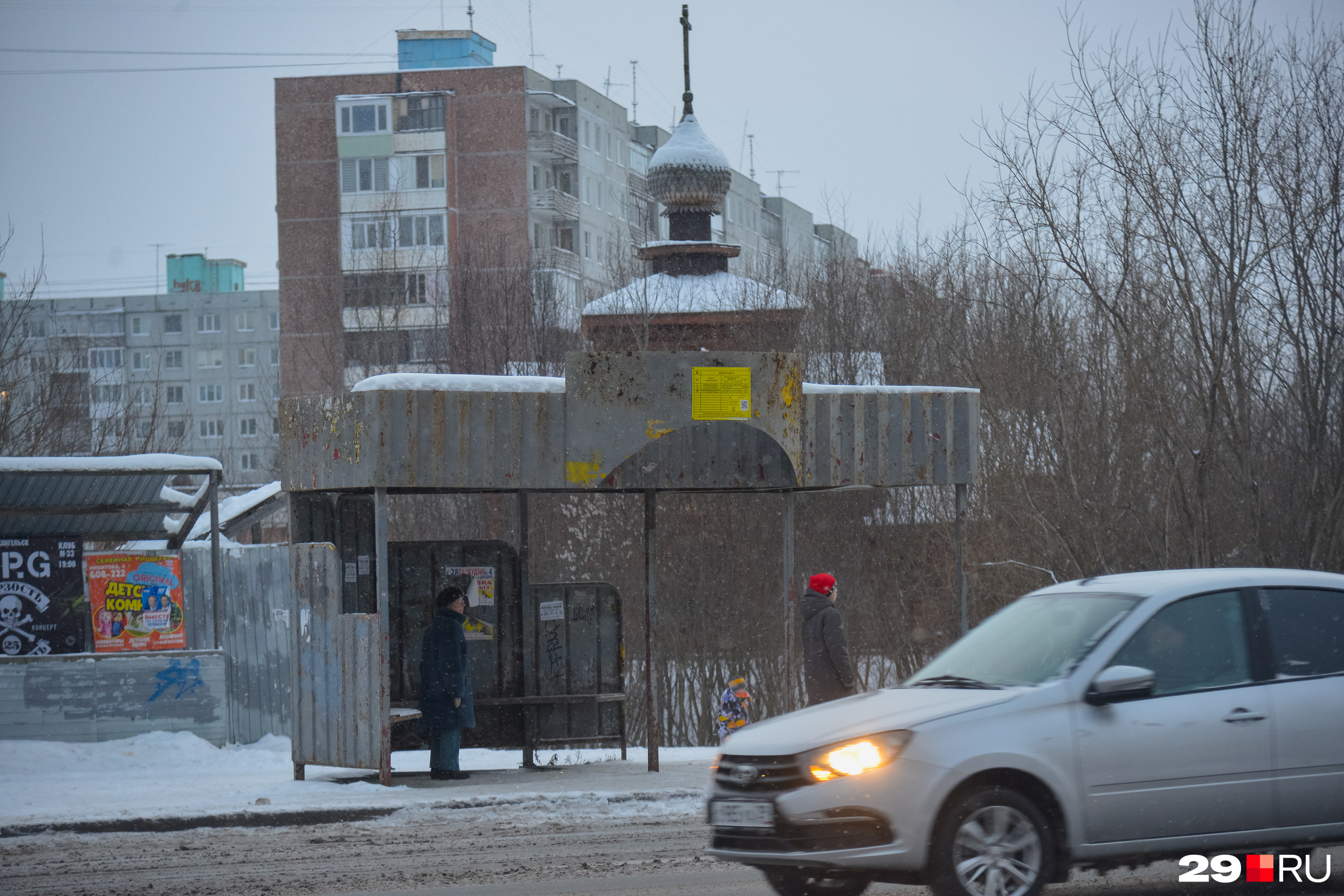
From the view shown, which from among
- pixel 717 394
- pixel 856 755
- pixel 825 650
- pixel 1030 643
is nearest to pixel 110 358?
pixel 717 394

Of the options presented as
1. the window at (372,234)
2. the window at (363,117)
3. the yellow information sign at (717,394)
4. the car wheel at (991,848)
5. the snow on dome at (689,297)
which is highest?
the window at (363,117)

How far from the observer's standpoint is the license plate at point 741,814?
653cm

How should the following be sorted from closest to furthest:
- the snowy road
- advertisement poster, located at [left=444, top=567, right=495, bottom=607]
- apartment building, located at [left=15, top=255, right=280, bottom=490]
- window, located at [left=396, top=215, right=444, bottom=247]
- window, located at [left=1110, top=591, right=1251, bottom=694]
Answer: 1. window, located at [left=1110, top=591, right=1251, bottom=694]
2. the snowy road
3. advertisement poster, located at [left=444, top=567, right=495, bottom=607]
4. window, located at [left=396, top=215, right=444, bottom=247]
5. apartment building, located at [left=15, top=255, right=280, bottom=490]

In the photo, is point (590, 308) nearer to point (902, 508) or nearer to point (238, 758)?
point (902, 508)

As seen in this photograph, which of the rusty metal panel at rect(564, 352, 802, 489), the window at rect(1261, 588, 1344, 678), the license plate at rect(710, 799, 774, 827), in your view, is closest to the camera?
the license plate at rect(710, 799, 774, 827)

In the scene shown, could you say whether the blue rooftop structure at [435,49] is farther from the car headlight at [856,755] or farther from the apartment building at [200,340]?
the car headlight at [856,755]

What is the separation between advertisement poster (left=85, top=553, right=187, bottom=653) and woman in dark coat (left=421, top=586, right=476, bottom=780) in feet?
13.3

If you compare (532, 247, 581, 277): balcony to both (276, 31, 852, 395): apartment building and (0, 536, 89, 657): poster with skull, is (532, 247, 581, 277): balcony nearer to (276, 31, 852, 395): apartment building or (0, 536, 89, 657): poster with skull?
(276, 31, 852, 395): apartment building

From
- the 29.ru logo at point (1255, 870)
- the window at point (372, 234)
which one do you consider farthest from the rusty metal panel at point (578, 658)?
the window at point (372, 234)

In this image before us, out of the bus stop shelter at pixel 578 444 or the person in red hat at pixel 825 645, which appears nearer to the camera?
the person in red hat at pixel 825 645

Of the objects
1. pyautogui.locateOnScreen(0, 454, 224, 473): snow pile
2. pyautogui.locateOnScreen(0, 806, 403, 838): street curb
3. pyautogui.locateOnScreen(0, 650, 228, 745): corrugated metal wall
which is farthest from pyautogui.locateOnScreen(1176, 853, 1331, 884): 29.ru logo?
pyautogui.locateOnScreen(0, 650, 228, 745): corrugated metal wall

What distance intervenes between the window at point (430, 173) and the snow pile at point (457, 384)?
5610 cm

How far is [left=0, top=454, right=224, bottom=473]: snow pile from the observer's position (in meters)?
13.8

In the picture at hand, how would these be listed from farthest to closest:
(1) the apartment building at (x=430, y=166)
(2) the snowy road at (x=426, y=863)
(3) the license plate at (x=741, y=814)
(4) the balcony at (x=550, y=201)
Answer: (4) the balcony at (x=550, y=201) → (1) the apartment building at (x=430, y=166) → (2) the snowy road at (x=426, y=863) → (3) the license plate at (x=741, y=814)
